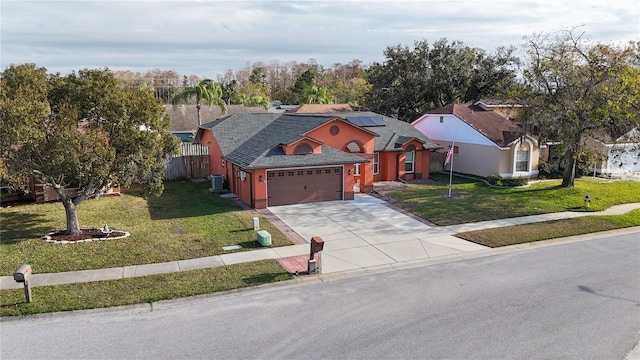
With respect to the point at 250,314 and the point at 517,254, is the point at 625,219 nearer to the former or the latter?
the point at 517,254

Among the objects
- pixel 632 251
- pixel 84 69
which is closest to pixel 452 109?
pixel 632 251

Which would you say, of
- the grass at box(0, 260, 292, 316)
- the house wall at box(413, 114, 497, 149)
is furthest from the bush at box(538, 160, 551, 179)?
the grass at box(0, 260, 292, 316)

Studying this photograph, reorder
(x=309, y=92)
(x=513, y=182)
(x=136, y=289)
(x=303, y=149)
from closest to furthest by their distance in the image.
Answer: (x=136, y=289)
(x=303, y=149)
(x=513, y=182)
(x=309, y=92)

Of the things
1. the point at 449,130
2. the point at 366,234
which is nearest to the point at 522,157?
the point at 449,130

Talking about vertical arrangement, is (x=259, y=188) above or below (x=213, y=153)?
below

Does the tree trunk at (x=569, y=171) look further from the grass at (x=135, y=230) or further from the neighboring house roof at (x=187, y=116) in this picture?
the neighboring house roof at (x=187, y=116)

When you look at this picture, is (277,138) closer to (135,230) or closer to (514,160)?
(135,230)
